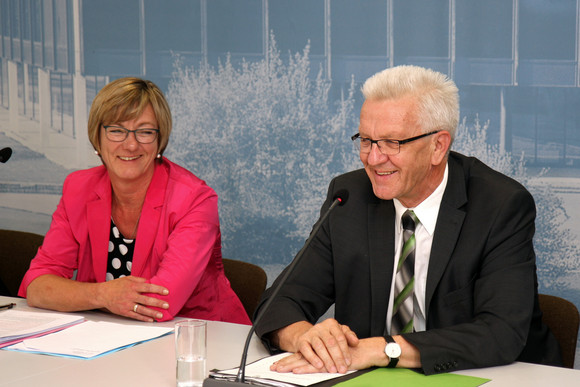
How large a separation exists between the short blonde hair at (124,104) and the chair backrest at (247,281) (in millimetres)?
574

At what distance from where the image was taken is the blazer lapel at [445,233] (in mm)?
2127

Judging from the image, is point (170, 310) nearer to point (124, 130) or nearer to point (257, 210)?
point (124, 130)

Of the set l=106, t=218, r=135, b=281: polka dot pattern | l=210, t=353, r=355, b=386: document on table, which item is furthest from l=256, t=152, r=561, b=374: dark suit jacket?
l=106, t=218, r=135, b=281: polka dot pattern

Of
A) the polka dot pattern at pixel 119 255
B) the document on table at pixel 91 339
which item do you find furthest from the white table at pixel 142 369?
the polka dot pattern at pixel 119 255

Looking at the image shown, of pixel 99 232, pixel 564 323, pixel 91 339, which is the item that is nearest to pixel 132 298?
pixel 91 339

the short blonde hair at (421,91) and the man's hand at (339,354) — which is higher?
the short blonde hair at (421,91)

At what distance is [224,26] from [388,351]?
2.46m

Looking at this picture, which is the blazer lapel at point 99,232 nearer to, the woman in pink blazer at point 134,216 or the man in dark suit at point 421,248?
the woman in pink blazer at point 134,216

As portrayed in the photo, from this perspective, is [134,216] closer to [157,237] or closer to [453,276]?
[157,237]

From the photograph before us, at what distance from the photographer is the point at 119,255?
8.97 feet

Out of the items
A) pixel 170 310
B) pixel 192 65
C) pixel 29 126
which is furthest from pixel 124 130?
pixel 29 126

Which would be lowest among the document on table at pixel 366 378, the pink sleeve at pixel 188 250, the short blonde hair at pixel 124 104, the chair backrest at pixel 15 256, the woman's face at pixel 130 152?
the chair backrest at pixel 15 256

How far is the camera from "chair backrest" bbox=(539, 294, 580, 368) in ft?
7.38

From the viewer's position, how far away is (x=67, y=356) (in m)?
1.93
